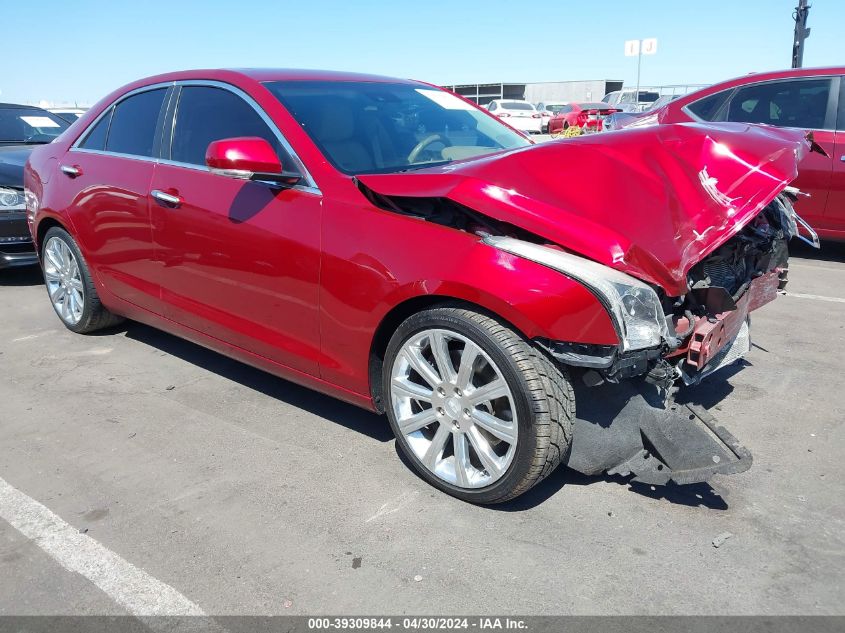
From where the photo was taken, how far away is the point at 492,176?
8.69ft

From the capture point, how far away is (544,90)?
163 ft

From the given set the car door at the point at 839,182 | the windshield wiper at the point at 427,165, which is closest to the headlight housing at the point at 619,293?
the windshield wiper at the point at 427,165

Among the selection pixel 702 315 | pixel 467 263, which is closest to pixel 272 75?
pixel 467 263

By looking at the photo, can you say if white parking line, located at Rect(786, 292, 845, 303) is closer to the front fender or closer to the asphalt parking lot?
the asphalt parking lot

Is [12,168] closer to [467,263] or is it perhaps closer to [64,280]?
[64,280]

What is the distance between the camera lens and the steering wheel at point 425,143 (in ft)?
11.5

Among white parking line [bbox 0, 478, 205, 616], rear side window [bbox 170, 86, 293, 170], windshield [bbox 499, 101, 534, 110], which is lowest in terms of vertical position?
white parking line [bbox 0, 478, 205, 616]

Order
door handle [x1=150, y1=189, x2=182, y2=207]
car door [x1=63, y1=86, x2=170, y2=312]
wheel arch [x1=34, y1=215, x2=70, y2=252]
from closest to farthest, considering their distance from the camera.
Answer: door handle [x1=150, y1=189, x2=182, y2=207] → car door [x1=63, y1=86, x2=170, y2=312] → wheel arch [x1=34, y1=215, x2=70, y2=252]

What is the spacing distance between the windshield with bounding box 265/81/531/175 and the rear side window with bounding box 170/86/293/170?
173 mm

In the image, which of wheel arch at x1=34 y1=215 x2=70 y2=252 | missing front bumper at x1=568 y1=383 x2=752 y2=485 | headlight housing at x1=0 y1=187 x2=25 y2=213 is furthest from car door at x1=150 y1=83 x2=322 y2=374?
headlight housing at x1=0 y1=187 x2=25 y2=213

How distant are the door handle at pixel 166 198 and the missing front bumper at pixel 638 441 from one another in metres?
2.28

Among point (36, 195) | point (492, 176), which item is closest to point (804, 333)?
point (492, 176)

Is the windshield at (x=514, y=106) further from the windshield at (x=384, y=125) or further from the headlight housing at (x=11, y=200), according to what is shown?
the windshield at (x=384, y=125)

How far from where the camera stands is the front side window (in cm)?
651
